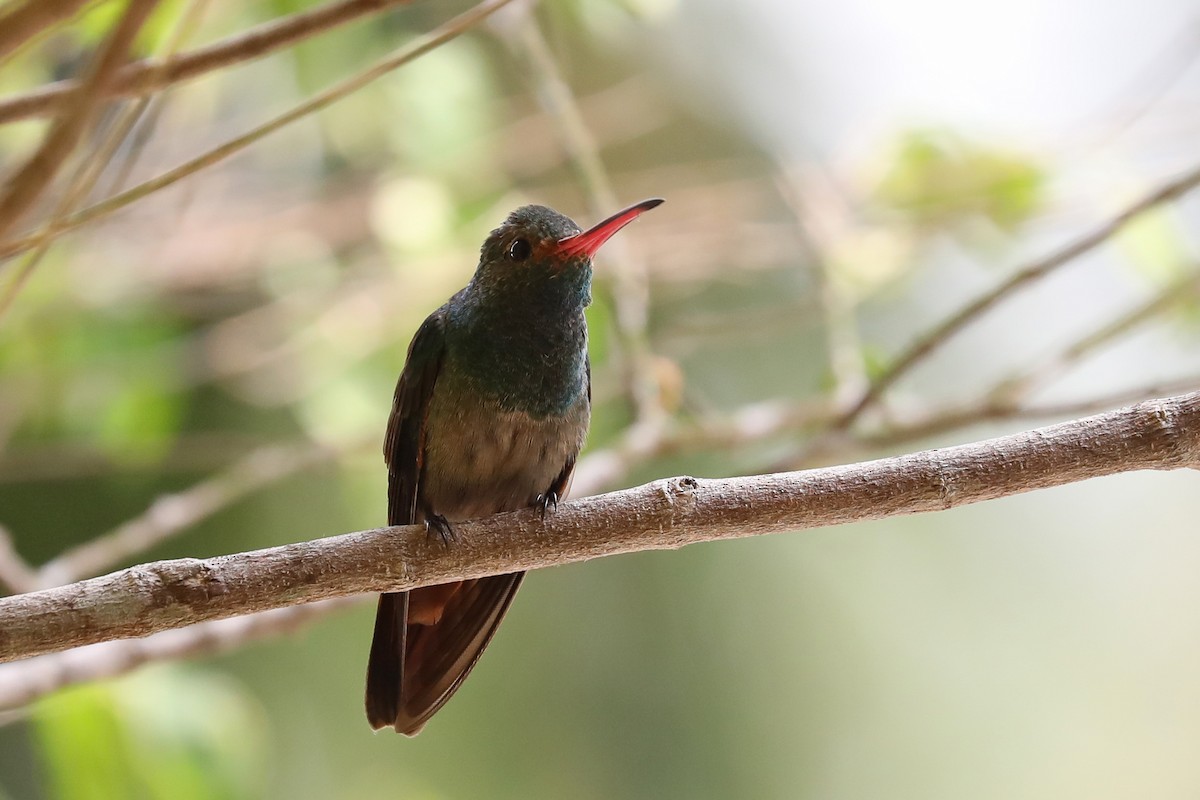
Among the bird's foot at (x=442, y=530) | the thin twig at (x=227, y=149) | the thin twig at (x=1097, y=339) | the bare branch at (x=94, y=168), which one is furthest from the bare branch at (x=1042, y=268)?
the bare branch at (x=94, y=168)

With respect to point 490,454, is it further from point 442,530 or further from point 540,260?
point 442,530

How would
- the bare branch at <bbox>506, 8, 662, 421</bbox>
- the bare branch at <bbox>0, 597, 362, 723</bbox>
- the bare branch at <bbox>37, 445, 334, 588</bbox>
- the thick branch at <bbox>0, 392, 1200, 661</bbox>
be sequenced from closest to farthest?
1. the thick branch at <bbox>0, 392, 1200, 661</bbox>
2. the bare branch at <bbox>0, 597, 362, 723</bbox>
3. the bare branch at <bbox>37, 445, 334, 588</bbox>
4. the bare branch at <bbox>506, 8, 662, 421</bbox>

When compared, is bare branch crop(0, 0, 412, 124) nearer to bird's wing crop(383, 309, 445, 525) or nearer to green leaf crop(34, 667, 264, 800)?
bird's wing crop(383, 309, 445, 525)

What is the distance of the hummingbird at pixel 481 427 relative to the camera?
187 cm

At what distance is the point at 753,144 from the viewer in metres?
4.64

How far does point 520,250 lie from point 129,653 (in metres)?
0.98

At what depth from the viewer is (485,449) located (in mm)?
1879

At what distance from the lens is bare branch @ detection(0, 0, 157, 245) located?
95 centimetres

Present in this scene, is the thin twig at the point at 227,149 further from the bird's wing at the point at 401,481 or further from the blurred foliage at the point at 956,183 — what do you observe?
the blurred foliage at the point at 956,183

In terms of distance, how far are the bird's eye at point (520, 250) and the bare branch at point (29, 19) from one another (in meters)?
0.99

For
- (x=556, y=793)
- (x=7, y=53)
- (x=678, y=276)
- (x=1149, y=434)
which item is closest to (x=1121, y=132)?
(x=678, y=276)

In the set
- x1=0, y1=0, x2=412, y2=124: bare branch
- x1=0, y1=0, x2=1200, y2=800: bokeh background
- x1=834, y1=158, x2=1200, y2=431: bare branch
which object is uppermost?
x1=0, y1=0, x2=412, y2=124: bare branch

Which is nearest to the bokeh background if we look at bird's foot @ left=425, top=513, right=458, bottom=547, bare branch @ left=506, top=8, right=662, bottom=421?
bare branch @ left=506, top=8, right=662, bottom=421

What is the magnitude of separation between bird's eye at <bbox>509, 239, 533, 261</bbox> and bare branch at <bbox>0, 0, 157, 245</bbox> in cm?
94
